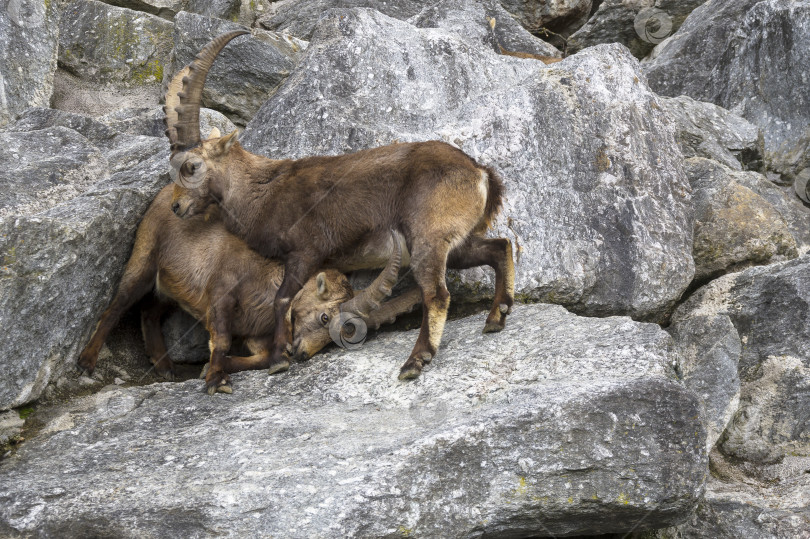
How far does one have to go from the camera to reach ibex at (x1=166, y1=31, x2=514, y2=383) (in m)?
6.27

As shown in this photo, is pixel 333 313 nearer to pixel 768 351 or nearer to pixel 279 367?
pixel 279 367

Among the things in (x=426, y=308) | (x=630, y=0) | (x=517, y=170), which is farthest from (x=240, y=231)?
(x=630, y=0)

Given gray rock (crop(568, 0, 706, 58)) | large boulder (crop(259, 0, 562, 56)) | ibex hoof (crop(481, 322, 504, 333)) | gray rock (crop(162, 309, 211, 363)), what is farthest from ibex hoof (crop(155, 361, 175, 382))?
gray rock (crop(568, 0, 706, 58))

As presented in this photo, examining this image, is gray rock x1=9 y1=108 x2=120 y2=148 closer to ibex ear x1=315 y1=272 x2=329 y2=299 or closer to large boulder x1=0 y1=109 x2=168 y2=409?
large boulder x1=0 y1=109 x2=168 y2=409

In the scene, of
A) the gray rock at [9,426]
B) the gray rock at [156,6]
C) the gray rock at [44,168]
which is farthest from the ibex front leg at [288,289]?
the gray rock at [156,6]

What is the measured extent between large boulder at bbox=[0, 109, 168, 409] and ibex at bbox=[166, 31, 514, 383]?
0.56 m

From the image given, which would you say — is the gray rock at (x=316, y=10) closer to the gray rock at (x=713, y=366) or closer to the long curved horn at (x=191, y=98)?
the long curved horn at (x=191, y=98)

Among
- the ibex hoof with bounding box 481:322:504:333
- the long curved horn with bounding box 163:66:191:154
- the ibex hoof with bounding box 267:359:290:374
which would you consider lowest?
the ibex hoof with bounding box 267:359:290:374

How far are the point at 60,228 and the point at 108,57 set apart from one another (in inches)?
224

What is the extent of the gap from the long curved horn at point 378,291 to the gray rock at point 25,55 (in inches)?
186

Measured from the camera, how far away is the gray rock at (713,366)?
20.5 feet

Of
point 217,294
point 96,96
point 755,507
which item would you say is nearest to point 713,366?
point 755,507

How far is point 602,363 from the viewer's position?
5.38 metres

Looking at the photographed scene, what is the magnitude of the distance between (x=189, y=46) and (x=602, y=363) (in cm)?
689
